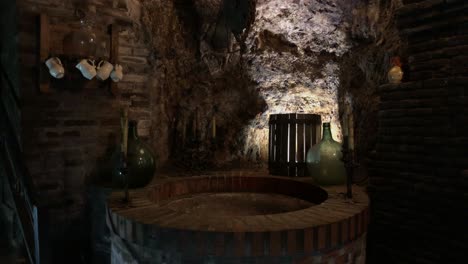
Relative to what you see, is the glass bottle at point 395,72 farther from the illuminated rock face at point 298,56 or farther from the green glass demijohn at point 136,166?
the green glass demijohn at point 136,166


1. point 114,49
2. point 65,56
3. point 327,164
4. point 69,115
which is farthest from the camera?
point 114,49

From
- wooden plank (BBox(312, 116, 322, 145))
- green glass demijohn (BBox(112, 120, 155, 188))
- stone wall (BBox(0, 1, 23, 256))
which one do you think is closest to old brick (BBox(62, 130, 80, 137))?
stone wall (BBox(0, 1, 23, 256))

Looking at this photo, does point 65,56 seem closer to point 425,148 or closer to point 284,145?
point 284,145

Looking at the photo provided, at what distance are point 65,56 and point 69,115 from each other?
46 cm

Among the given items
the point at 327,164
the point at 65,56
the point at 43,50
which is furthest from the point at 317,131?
the point at 43,50

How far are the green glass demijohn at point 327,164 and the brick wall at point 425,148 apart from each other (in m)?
0.36

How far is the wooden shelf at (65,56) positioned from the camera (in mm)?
2740

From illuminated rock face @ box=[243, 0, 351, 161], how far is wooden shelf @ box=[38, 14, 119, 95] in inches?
55.9

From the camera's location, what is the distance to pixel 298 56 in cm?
377

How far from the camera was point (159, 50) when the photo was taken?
3.55 metres

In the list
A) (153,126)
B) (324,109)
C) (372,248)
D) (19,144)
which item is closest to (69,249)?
(19,144)

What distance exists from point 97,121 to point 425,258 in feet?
8.85

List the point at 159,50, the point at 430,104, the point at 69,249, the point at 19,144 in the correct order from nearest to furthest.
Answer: the point at 430,104, the point at 19,144, the point at 69,249, the point at 159,50

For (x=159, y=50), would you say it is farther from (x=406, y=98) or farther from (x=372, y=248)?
(x=372, y=248)
